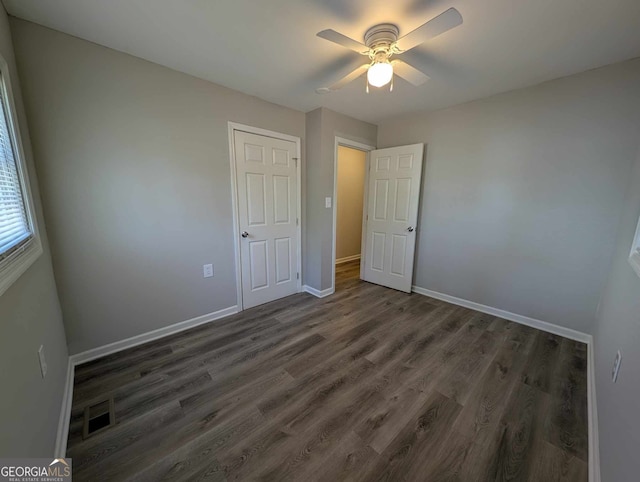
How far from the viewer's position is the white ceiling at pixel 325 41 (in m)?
1.43

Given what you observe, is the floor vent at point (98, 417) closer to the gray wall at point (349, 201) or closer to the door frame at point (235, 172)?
the door frame at point (235, 172)

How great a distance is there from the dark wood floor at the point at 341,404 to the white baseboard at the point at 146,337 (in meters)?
0.07

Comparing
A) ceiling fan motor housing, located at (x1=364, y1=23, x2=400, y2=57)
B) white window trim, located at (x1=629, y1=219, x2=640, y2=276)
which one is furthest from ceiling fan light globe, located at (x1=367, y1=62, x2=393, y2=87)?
white window trim, located at (x1=629, y1=219, x2=640, y2=276)

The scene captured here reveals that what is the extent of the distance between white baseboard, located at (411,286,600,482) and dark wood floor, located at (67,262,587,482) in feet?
0.18

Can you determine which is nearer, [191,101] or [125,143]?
[125,143]

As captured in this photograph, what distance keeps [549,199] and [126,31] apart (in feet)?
12.3

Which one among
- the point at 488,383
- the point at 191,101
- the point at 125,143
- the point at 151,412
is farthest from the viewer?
the point at 191,101

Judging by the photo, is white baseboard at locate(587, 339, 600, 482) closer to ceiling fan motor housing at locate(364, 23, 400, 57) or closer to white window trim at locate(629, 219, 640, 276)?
white window trim at locate(629, 219, 640, 276)

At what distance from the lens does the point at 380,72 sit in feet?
5.26

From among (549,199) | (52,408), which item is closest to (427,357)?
(549,199)

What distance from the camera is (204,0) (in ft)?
4.56

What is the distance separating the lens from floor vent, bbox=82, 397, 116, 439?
1.41 meters

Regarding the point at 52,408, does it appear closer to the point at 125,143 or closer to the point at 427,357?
the point at 125,143

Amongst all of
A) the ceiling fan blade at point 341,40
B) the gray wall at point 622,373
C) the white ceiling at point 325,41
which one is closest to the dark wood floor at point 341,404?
the gray wall at point 622,373
